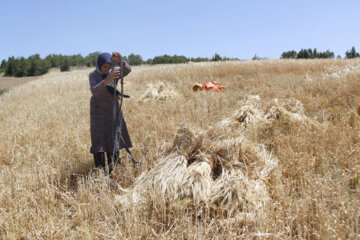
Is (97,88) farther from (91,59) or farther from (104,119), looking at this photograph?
(91,59)

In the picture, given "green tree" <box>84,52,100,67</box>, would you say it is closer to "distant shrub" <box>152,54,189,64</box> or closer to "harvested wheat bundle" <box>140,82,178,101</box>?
"distant shrub" <box>152,54,189,64</box>

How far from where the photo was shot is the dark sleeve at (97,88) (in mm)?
3504

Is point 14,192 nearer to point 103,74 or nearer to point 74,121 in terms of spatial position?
point 103,74

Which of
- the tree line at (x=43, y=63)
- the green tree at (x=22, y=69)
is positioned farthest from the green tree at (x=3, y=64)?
the green tree at (x=22, y=69)

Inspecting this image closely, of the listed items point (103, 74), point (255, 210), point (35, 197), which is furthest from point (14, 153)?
point (255, 210)

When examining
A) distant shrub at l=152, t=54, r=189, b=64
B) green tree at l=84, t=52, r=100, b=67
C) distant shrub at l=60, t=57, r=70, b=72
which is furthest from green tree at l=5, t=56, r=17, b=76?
distant shrub at l=152, t=54, r=189, b=64

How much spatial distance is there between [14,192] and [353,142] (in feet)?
15.2

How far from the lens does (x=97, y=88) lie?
3.52m

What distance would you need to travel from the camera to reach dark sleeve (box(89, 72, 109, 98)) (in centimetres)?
350

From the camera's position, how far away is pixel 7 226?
2.61 metres

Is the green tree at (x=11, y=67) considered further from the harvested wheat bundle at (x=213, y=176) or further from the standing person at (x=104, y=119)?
the harvested wheat bundle at (x=213, y=176)

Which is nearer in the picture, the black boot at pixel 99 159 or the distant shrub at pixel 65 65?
the black boot at pixel 99 159

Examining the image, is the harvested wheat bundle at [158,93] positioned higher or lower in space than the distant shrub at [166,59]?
lower

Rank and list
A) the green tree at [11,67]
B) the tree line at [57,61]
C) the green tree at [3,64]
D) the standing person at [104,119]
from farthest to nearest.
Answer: the green tree at [3,64] → the green tree at [11,67] → the tree line at [57,61] → the standing person at [104,119]
